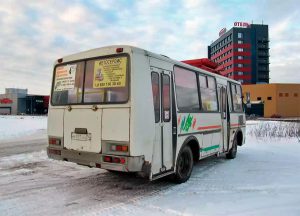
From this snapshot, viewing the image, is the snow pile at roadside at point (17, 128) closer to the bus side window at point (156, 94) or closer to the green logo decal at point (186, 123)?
the green logo decal at point (186, 123)

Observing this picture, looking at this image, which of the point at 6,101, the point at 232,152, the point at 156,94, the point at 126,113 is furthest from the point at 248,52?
the point at 126,113

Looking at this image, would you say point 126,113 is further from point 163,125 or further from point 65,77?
point 65,77

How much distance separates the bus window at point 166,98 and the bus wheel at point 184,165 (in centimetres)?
103

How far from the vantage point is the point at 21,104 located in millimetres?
108688

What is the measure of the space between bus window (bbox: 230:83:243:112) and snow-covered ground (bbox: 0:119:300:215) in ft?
7.15

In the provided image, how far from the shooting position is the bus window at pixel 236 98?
444 inches

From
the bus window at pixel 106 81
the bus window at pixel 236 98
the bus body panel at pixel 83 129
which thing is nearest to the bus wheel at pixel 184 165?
the bus body panel at pixel 83 129

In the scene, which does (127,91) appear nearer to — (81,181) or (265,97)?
(81,181)

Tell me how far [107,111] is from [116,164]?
3.38 ft

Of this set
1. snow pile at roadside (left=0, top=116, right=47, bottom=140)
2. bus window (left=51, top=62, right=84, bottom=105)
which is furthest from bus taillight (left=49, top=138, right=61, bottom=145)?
snow pile at roadside (left=0, top=116, right=47, bottom=140)

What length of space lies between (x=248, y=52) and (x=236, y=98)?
107746mm

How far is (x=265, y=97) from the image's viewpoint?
79.1 m

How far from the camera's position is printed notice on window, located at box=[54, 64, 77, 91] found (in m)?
7.06

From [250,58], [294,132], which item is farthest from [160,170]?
[250,58]
